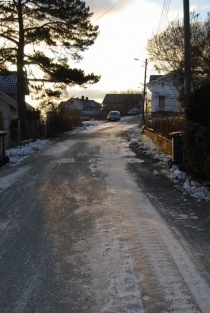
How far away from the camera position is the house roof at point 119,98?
109 m

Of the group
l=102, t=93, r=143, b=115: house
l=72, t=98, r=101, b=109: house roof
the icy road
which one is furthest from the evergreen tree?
l=72, t=98, r=101, b=109: house roof

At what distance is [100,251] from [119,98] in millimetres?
121511

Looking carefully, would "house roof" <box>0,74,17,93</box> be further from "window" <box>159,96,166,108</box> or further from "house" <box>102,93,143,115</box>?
"house" <box>102,93,143,115</box>

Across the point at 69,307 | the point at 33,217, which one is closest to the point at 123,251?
the point at 69,307

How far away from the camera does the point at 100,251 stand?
5430 mm

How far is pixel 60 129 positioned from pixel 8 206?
1055 inches

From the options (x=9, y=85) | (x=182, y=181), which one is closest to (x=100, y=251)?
(x=182, y=181)

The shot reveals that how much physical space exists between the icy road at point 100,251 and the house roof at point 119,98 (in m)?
100

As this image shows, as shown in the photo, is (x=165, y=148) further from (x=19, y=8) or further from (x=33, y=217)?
(x=19, y=8)

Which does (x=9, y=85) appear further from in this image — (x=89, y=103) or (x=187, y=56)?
(x=89, y=103)

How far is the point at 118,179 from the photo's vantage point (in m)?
11.1

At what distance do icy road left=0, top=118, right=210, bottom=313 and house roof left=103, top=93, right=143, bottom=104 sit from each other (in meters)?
100

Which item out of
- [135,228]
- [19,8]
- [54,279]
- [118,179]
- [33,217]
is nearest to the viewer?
[54,279]

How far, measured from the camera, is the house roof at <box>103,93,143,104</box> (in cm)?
10888
